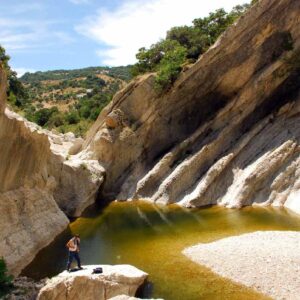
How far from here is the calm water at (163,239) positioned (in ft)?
71.9

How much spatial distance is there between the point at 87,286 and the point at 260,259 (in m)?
9.32

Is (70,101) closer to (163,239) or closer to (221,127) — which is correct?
(221,127)

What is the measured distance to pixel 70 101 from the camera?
13812 centimetres

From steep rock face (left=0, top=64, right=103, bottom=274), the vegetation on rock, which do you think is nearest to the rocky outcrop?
steep rock face (left=0, top=64, right=103, bottom=274)

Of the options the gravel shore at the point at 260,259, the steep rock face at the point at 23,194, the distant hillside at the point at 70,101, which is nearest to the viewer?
the gravel shore at the point at 260,259

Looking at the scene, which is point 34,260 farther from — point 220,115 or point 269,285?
point 220,115

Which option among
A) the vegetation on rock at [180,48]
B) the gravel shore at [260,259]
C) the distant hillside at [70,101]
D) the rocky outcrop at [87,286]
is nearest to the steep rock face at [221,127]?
the vegetation on rock at [180,48]

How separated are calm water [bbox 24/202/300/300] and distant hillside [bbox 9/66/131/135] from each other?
19075mm

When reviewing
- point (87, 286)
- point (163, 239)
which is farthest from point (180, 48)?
point (87, 286)

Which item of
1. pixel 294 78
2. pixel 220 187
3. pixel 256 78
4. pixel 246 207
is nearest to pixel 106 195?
pixel 220 187

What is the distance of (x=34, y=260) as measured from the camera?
27312mm

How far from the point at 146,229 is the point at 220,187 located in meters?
10.7

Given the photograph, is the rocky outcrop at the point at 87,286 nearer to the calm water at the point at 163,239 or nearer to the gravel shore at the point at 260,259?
the calm water at the point at 163,239

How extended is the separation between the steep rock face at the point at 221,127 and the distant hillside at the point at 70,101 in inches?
531
